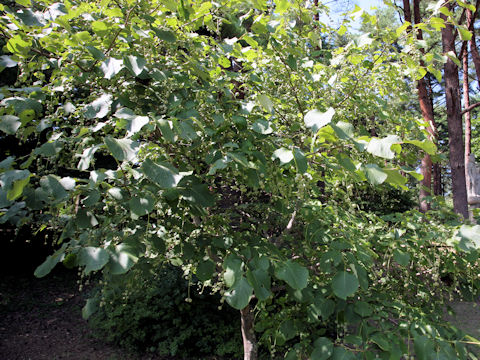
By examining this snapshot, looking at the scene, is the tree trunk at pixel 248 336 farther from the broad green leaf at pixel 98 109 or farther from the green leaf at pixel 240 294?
the broad green leaf at pixel 98 109

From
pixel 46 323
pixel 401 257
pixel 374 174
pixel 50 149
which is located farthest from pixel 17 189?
pixel 46 323

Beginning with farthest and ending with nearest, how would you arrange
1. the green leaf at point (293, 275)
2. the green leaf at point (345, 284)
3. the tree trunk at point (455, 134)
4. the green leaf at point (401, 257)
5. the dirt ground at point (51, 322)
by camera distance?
the tree trunk at point (455, 134) < the dirt ground at point (51, 322) < the green leaf at point (401, 257) < the green leaf at point (345, 284) < the green leaf at point (293, 275)

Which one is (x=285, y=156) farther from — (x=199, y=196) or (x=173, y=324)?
(x=173, y=324)

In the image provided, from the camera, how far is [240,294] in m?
1.13

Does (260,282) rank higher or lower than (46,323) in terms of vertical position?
higher

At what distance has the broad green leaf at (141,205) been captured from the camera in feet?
3.68

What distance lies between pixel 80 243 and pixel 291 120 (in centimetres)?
132

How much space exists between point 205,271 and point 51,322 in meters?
4.85

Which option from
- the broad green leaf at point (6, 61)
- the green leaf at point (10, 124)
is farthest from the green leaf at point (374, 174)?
the broad green leaf at point (6, 61)

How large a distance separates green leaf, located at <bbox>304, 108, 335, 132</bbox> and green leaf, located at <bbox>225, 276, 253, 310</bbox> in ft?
1.75

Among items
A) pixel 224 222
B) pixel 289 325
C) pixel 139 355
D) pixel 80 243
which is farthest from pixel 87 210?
pixel 139 355

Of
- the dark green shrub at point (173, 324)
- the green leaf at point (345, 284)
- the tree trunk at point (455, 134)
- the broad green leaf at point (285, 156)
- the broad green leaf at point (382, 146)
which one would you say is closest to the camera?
the broad green leaf at point (382, 146)

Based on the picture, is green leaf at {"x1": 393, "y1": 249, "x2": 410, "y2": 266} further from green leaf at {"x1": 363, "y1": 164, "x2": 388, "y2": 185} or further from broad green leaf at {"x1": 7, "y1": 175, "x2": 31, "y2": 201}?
broad green leaf at {"x1": 7, "y1": 175, "x2": 31, "y2": 201}

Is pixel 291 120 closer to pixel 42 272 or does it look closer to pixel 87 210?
pixel 87 210
